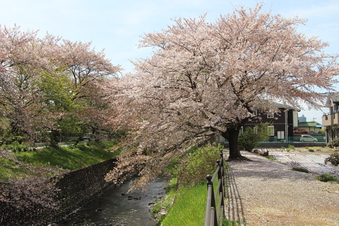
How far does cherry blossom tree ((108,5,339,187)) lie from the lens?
13.5 m

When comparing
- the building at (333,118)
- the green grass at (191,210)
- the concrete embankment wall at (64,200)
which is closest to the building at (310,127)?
the building at (333,118)

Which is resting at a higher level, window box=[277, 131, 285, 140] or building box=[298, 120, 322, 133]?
building box=[298, 120, 322, 133]

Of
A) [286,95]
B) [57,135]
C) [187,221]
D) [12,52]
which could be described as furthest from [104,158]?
[187,221]

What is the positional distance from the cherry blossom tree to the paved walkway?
3554mm

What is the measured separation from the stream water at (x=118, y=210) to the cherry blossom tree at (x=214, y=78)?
6.12 ft

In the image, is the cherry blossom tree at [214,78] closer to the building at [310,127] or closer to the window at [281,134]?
the window at [281,134]

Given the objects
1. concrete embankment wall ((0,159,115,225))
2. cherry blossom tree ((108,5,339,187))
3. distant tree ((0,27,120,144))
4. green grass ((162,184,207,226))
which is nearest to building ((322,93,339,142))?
cherry blossom tree ((108,5,339,187))

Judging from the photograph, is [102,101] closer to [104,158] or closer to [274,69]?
[104,158]

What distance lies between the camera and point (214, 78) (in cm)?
1415

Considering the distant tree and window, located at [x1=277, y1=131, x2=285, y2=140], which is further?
window, located at [x1=277, y1=131, x2=285, y2=140]

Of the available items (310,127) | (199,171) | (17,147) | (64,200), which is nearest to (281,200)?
(199,171)

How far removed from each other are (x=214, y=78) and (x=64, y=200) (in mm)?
8793

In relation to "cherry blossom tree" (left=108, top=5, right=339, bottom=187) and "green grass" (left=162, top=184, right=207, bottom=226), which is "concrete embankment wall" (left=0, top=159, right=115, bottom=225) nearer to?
"cherry blossom tree" (left=108, top=5, right=339, bottom=187)

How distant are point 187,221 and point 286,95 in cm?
1159
